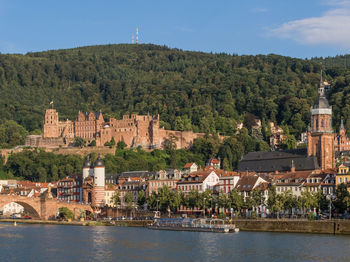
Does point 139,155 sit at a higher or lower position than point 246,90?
lower

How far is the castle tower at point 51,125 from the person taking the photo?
163 meters

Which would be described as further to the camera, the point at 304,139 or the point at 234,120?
the point at 234,120

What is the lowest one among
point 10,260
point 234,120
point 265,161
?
point 10,260

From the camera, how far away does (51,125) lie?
542 feet

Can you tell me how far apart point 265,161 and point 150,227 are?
34281 millimetres

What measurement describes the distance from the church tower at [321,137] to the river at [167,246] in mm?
37200

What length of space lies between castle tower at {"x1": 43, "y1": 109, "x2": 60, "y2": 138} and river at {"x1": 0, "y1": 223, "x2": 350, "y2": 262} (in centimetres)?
8222

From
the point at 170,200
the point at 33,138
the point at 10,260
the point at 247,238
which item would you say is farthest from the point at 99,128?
the point at 10,260

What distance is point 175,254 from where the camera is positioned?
201ft

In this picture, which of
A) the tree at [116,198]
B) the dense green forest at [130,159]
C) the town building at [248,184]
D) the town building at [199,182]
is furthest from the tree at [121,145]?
the town building at [248,184]

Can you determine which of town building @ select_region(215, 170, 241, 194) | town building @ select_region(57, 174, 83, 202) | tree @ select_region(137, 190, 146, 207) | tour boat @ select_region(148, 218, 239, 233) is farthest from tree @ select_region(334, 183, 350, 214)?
town building @ select_region(57, 174, 83, 202)

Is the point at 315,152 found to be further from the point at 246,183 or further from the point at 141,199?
the point at 141,199

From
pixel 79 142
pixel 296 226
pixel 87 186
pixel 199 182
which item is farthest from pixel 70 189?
pixel 296 226

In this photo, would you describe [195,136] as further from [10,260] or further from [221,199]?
[10,260]
